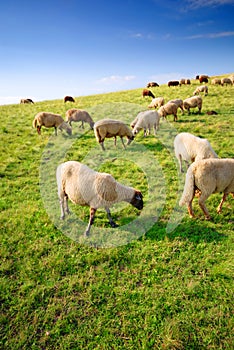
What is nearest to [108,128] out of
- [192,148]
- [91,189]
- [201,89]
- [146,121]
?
[146,121]

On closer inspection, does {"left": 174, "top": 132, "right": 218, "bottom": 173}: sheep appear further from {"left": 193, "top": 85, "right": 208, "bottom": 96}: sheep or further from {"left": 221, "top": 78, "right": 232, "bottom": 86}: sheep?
{"left": 221, "top": 78, "right": 232, "bottom": 86}: sheep

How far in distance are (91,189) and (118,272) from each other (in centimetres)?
216

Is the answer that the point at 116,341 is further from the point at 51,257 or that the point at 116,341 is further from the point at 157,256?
the point at 51,257

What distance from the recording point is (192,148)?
27.6 ft

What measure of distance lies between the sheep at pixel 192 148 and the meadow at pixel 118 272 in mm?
910

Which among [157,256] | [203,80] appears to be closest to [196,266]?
[157,256]

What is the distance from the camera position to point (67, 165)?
22.1 feet

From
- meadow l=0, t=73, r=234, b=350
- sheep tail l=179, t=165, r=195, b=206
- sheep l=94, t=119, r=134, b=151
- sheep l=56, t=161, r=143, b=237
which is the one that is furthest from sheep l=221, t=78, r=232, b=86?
sheep l=56, t=161, r=143, b=237

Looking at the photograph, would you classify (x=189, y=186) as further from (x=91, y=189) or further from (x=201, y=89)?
(x=201, y=89)

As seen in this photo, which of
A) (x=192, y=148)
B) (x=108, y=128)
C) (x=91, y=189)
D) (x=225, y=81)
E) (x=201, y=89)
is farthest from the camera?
(x=225, y=81)

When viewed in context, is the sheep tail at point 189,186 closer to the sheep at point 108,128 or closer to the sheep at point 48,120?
the sheep at point 108,128

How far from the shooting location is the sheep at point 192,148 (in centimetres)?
782

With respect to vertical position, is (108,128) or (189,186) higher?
(108,128)

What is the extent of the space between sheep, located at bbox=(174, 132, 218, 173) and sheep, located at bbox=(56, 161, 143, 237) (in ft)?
9.52
